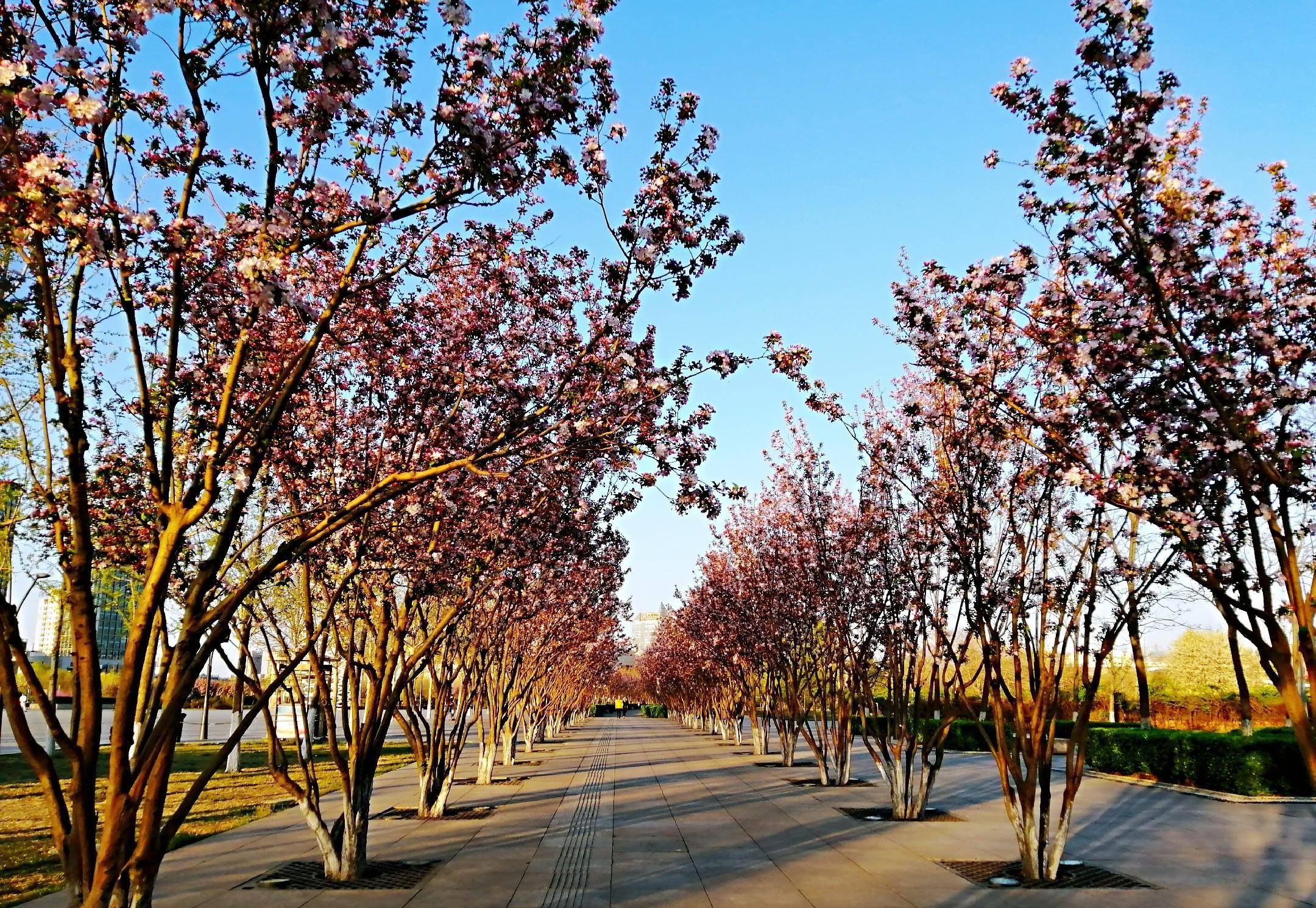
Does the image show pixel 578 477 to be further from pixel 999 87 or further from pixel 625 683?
pixel 625 683

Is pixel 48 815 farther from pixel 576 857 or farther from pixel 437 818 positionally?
pixel 576 857

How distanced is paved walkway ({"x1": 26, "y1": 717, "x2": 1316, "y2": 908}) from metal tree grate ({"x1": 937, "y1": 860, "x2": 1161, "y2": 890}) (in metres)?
0.26

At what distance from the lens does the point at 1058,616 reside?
11.1 m

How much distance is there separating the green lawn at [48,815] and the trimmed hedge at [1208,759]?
1848 centimetres

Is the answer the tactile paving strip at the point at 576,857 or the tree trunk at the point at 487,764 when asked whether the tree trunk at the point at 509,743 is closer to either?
the tree trunk at the point at 487,764

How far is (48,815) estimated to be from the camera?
47.1ft

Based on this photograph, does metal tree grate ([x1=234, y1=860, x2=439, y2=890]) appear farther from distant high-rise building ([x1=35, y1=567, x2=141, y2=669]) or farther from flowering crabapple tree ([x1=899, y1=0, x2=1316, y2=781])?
flowering crabapple tree ([x1=899, y1=0, x2=1316, y2=781])

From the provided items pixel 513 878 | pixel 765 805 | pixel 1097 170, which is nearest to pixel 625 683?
pixel 765 805

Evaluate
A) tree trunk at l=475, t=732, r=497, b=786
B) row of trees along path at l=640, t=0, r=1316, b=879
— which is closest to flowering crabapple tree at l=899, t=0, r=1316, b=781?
row of trees along path at l=640, t=0, r=1316, b=879

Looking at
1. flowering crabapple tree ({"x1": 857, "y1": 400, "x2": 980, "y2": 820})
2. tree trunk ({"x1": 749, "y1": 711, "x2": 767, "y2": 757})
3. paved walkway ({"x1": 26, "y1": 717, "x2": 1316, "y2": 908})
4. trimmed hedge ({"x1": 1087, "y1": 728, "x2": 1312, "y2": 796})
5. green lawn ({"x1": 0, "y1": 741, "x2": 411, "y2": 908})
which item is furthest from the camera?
tree trunk ({"x1": 749, "y1": 711, "x2": 767, "y2": 757})

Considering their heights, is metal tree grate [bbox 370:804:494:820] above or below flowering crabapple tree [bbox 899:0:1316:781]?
below

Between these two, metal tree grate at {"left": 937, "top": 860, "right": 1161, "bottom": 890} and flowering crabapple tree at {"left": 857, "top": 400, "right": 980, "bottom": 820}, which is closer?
metal tree grate at {"left": 937, "top": 860, "right": 1161, "bottom": 890}

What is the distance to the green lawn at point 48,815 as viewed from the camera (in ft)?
38.0

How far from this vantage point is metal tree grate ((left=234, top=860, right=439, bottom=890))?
10766 millimetres
